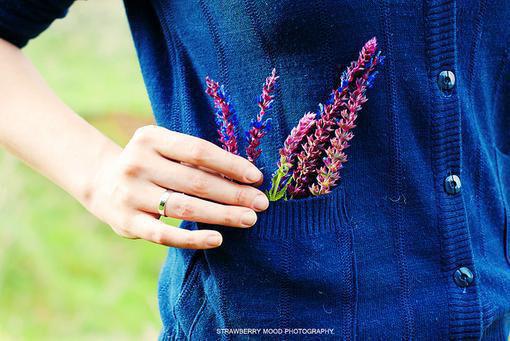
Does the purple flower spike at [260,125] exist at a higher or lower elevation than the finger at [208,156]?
higher

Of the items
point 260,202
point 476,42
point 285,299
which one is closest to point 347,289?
point 285,299

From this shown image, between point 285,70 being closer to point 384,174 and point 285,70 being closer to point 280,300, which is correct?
point 384,174

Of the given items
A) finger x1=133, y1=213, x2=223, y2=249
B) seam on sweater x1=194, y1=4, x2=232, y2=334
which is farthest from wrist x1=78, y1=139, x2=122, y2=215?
seam on sweater x1=194, y1=4, x2=232, y2=334

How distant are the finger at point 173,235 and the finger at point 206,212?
0.02 m

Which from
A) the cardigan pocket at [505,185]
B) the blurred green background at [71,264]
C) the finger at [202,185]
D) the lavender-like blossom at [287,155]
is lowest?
the finger at [202,185]

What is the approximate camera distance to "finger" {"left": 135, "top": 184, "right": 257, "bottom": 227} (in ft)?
3.80

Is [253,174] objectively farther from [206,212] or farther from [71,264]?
[71,264]

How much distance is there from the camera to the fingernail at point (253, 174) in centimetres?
115

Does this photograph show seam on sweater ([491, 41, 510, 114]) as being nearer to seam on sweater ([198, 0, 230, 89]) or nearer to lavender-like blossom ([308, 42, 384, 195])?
lavender-like blossom ([308, 42, 384, 195])

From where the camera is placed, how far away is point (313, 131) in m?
1.26

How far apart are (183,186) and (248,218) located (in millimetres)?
123

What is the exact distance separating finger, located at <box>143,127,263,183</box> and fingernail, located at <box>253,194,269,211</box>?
0.12ft

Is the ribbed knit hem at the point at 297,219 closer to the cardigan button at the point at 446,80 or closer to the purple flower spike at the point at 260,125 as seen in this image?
the purple flower spike at the point at 260,125

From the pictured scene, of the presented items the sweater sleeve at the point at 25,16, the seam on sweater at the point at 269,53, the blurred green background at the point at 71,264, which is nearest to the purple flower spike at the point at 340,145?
the seam on sweater at the point at 269,53
